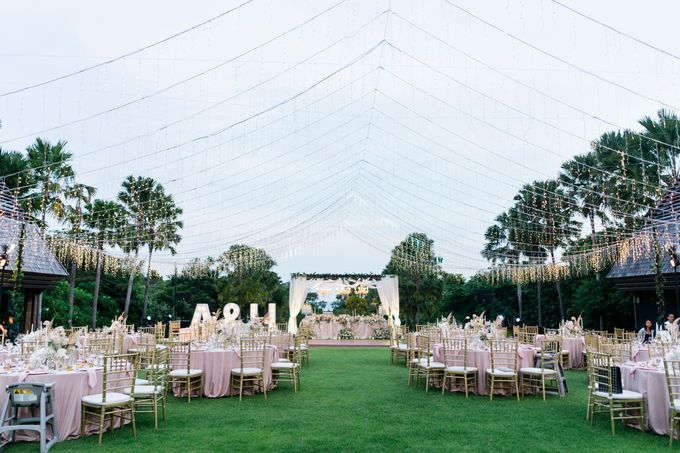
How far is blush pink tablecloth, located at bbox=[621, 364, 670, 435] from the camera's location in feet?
20.5

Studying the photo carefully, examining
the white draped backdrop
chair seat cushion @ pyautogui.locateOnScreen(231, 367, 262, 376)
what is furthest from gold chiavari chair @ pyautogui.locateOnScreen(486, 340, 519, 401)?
the white draped backdrop

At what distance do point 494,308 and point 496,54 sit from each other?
2837 cm

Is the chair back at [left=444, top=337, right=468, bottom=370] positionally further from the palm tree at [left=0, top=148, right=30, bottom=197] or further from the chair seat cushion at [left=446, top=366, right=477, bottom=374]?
the palm tree at [left=0, top=148, right=30, bottom=197]

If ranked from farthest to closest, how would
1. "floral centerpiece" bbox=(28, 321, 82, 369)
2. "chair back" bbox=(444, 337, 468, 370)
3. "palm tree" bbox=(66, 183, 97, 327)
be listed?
"palm tree" bbox=(66, 183, 97, 327)
"chair back" bbox=(444, 337, 468, 370)
"floral centerpiece" bbox=(28, 321, 82, 369)

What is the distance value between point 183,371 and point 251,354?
1192 millimetres

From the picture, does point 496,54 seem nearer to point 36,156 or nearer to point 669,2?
point 669,2

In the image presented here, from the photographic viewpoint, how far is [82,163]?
11.2 meters

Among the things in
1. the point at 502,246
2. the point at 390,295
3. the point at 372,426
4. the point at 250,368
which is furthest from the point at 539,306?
the point at 372,426

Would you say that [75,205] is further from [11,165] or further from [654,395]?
[654,395]

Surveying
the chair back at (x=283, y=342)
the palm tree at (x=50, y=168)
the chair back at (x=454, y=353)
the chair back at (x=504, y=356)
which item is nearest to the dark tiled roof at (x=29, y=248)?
the palm tree at (x=50, y=168)

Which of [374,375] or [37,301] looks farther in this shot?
[37,301]

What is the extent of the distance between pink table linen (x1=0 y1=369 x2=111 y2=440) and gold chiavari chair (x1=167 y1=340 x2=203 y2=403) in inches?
88.6

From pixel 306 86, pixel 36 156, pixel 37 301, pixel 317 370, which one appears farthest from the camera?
pixel 36 156

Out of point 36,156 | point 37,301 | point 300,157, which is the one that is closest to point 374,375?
point 300,157
